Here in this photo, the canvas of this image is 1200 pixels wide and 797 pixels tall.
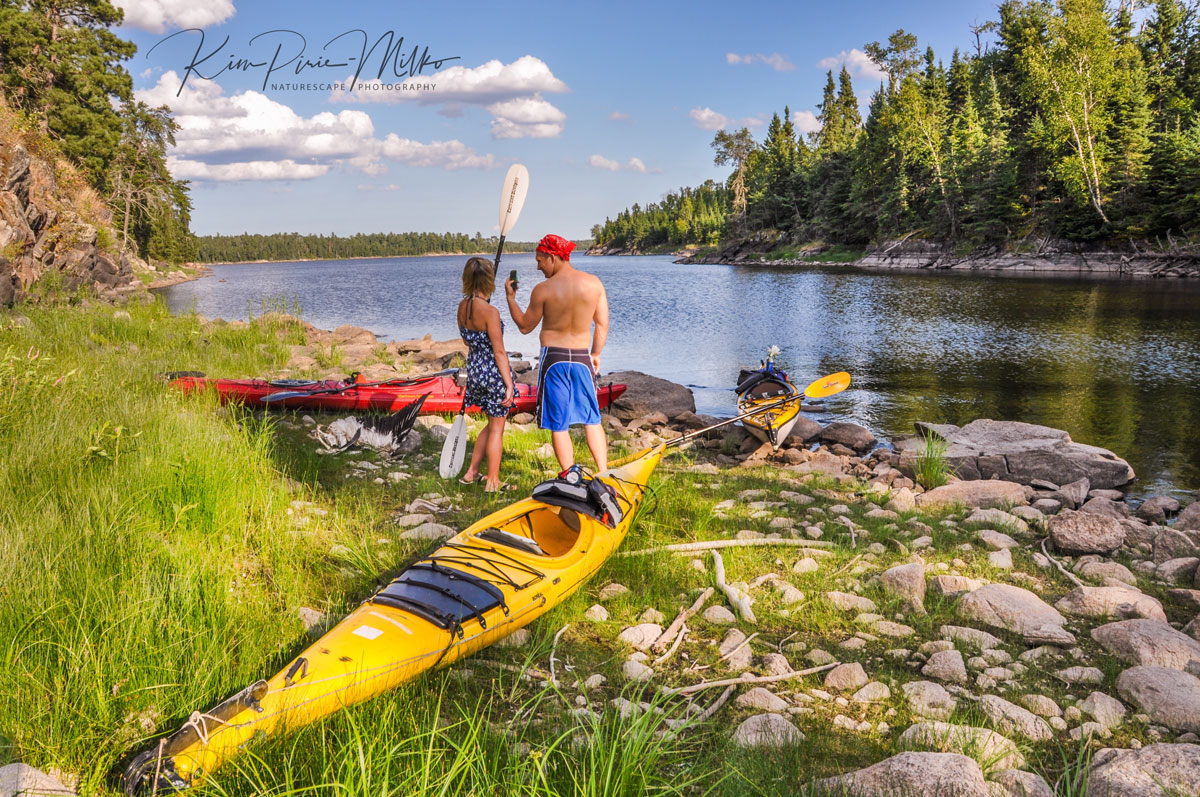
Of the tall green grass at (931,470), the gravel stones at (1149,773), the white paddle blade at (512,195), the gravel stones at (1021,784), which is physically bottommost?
the tall green grass at (931,470)

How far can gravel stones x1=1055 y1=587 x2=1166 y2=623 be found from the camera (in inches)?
168

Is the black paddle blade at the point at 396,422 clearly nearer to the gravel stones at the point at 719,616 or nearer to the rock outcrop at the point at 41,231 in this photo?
the gravel stones at the point at 719,616

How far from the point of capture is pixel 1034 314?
24.5 m

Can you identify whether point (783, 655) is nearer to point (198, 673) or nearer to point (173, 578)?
point (198, 673)

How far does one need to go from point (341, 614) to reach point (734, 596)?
7.82 ft

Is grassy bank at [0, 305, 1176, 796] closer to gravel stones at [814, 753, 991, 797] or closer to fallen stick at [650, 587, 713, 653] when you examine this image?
fallen stick at [650, 587, 713, 653]

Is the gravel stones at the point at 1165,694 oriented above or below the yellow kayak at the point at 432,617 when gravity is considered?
below

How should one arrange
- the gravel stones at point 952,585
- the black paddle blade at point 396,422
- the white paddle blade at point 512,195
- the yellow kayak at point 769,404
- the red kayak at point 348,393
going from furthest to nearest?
the yellow kayak at point 769,404 < the red kayak at point 348,393 < the white paddle blade at point 512,195 < the black paddle blade at point 396,422 < the gravel stones at point 952,585

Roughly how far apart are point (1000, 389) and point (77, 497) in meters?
15.9

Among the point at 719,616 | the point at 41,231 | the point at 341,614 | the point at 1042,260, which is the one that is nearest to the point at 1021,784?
the point at 719,616

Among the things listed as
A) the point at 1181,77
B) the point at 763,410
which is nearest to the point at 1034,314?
the point at 763,410

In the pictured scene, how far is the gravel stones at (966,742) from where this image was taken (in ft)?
9.38

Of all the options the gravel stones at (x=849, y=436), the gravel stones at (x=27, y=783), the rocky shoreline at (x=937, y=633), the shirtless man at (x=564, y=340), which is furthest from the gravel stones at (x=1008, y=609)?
the gravel stones at (x=849, y=436)

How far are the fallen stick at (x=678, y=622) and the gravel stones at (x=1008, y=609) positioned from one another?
5.21ft
